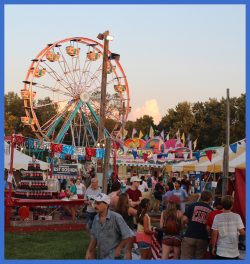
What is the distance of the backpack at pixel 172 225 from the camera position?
7391 millimetres

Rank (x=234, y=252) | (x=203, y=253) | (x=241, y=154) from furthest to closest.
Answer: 1. (x=241, y=154)
2. (x=203, y=253)
3. (x=234, y=252)

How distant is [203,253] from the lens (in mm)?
7219

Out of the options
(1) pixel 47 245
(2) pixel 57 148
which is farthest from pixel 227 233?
(2) pixel 57 148

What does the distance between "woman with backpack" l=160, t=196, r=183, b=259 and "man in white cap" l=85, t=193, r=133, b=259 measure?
2139 millimetres

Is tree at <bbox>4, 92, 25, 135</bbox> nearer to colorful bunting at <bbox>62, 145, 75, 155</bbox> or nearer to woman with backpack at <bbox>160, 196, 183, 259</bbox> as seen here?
colorful bunting at <bbox>62, 145, 75, 155</bbox>

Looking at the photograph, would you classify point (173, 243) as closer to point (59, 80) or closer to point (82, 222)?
point (82, 222)

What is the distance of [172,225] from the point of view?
7.38 meters

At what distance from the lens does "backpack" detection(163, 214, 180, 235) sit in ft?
24.2

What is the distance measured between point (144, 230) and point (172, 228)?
0.46 meters

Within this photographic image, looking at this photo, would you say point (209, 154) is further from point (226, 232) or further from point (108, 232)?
point (108, 232)

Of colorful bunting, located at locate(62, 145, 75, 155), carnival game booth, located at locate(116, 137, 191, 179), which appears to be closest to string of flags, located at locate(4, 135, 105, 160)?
colorful bunting, located at locate(62, 145, 75, 155)

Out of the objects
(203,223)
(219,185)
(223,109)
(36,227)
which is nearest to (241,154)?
(219,185)

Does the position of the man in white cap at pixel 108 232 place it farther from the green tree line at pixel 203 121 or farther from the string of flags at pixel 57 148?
the green tree line at pixel 203 121

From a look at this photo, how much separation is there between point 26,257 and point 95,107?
101ft
